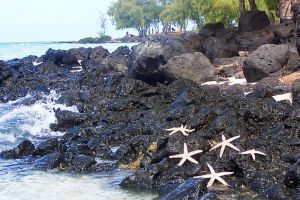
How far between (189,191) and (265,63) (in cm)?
1065

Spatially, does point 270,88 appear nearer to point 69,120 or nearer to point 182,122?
point 182,122

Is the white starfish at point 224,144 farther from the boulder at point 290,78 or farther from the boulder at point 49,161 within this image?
the boulder at point 290,78

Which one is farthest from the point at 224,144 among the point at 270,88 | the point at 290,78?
the point at 290,78

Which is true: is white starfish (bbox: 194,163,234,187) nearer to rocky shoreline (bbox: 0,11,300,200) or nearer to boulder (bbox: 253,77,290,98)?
rocky shoreline (bbox: 0,11,300,200)

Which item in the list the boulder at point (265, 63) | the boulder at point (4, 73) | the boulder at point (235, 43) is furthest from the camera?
the boulder at point (4, 73)

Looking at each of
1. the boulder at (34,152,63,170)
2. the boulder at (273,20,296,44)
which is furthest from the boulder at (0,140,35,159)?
the boulder at (273,20,296,44)

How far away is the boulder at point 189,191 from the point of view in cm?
752

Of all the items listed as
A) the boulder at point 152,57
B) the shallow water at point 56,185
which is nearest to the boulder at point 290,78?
the boulder at point 152,57

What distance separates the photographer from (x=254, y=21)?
28000mm

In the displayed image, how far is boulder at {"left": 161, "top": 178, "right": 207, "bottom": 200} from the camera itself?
7520 millimetres

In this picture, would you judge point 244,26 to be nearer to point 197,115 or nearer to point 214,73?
point 214,73

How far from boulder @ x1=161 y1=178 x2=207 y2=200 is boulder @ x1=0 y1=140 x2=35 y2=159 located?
205 inches

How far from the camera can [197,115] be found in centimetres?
1107

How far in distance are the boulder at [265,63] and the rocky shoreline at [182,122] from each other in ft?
0.12
